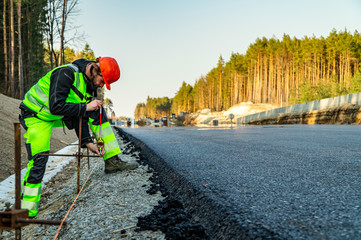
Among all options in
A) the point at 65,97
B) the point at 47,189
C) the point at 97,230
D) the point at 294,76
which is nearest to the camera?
the point at 97,230

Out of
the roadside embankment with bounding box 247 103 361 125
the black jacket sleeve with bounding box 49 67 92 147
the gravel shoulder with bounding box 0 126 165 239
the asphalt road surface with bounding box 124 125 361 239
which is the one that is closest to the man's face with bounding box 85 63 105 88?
the black jacket sleeve with bounding box 49 67 92 147

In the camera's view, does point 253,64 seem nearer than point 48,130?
No

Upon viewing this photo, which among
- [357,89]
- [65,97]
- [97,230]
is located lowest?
[97,230]

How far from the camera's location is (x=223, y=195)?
6.56 ft

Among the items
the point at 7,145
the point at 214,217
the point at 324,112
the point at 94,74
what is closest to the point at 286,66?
the point at 324,112

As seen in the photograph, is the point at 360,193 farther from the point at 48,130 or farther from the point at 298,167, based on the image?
the point at 48,130

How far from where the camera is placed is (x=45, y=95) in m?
3.12

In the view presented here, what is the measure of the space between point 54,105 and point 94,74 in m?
0.71

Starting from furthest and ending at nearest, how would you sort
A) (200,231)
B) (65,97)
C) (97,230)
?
1. (65,97)
2. (97,230)
3. (200,231)

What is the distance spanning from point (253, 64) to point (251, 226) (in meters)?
67.1

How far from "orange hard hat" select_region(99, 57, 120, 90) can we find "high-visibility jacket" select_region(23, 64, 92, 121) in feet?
0.91

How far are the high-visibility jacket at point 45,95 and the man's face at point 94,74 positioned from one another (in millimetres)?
108

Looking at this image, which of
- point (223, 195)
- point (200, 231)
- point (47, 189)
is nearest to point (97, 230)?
point (200, 231)

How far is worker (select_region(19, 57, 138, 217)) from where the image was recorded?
2.89 m
